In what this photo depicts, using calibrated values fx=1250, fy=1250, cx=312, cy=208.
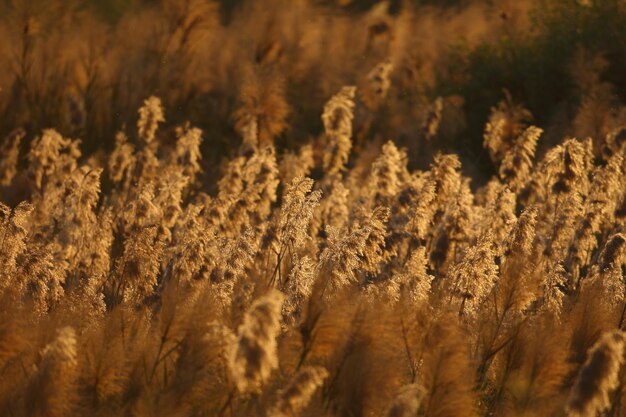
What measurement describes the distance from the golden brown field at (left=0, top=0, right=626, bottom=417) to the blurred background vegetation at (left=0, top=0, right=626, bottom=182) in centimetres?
3

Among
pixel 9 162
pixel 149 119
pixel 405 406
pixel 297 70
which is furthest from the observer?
pixel 297 70

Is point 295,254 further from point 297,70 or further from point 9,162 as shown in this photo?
point 297,70

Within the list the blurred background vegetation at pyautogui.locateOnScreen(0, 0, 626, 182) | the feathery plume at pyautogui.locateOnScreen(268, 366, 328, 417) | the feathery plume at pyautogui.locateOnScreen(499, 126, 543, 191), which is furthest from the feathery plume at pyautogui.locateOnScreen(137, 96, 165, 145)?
the feathery plume at pyautogui.locateOnScreen(268, 366, 328, 417)

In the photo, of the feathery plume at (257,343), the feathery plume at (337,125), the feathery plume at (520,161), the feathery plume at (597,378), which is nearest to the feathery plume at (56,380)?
the feathery plume at (257,343)

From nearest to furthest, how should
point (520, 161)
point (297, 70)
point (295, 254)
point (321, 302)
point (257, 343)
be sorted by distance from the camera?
1. point (257, 343)
2. point (321, 302)
3. point (295, 254)
4. point (520, 161)
5. point (297, 70)

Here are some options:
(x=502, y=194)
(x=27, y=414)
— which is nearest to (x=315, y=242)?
(x=502, y=194)

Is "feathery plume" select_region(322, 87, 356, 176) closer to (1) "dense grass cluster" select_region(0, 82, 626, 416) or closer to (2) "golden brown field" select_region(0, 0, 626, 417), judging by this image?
(2) "golden brown field" select_region(0, 0, 626, 417)

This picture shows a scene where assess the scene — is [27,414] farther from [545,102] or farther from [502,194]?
[545,102]

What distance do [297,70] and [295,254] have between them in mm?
6170

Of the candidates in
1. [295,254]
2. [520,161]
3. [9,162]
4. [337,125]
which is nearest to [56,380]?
[295,254]

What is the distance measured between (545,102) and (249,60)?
2.64 meters

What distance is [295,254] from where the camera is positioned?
5266mm

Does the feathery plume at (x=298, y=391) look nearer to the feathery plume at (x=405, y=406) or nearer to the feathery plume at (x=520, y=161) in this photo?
the feathery plume at (x=405, y=406)

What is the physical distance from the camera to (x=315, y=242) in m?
6.01
